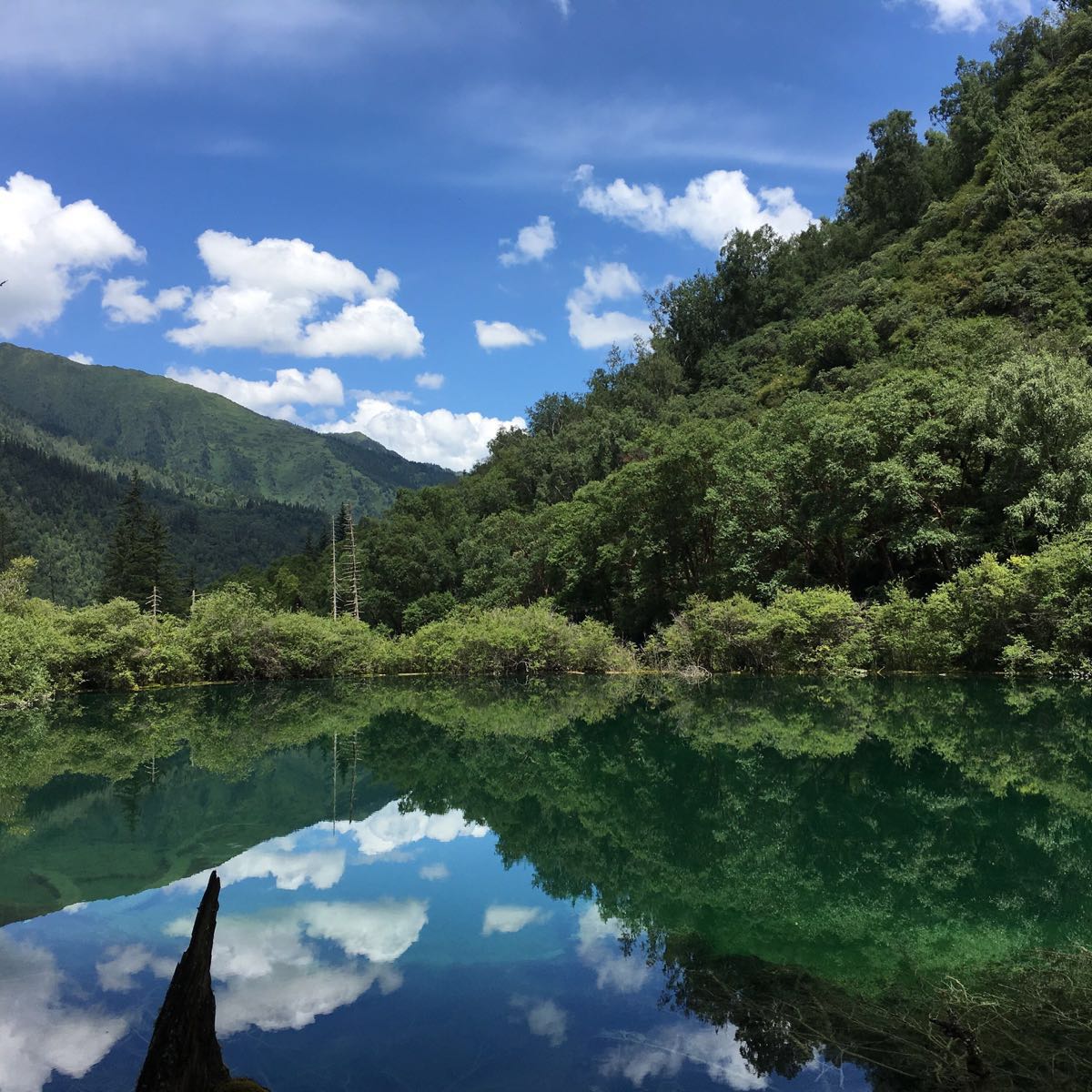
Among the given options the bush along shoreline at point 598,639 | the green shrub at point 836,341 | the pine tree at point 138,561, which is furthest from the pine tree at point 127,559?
the green shrub at point 836,341

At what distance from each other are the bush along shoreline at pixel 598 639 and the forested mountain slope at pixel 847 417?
3.27m

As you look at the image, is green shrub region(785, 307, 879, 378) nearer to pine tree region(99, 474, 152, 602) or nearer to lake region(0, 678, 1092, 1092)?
lake region(0, 678, 1092, 1092)

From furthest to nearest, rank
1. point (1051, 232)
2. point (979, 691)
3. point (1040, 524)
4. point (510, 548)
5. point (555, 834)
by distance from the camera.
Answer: point (510, 548)
point (1051, 232)
point (1040, 524)
point (979, 691)
point (555, 834)

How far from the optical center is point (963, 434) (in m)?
29.8

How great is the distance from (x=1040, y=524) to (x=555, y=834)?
2267 cm

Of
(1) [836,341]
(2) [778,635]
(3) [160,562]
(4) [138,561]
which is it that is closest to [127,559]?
(4) [138,561]

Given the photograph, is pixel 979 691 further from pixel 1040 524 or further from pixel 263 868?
pixel 263 868

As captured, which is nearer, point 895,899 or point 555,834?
point 895,899

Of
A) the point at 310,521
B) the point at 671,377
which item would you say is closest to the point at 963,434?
the point at 671,377

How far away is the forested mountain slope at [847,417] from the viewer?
2897cm

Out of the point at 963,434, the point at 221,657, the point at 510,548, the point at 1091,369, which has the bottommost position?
the point at 221,657

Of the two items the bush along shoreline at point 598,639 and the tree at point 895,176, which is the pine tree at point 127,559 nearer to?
the bush along shoreline at point 598,639

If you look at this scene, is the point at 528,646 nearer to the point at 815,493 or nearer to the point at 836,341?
the point at 815,493

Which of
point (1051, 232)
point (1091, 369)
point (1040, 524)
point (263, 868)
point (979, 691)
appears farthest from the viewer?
point (1051, 232)
